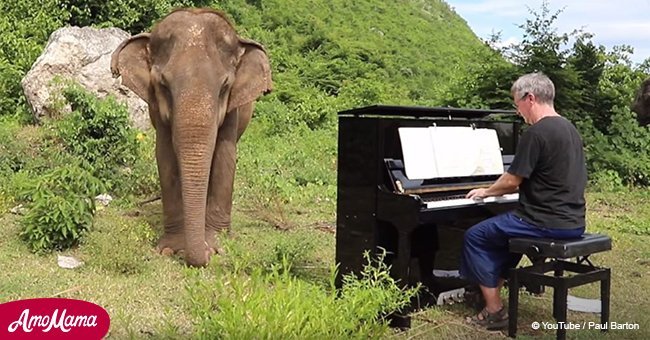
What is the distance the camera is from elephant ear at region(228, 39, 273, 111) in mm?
8211

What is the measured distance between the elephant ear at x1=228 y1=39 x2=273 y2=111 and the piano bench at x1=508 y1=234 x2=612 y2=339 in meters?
3.53

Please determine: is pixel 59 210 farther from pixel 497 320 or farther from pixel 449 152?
pixel 497 320

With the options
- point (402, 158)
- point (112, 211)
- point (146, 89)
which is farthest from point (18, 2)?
point (402, 158)

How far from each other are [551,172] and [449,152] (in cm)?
95

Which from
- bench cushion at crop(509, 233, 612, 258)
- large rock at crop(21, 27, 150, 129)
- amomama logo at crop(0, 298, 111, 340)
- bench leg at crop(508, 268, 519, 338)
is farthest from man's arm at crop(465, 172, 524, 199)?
large rock at crop(21, 27, 150, 129)

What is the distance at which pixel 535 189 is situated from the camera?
19.5 feet

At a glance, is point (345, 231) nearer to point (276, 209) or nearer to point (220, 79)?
point (220, 79)

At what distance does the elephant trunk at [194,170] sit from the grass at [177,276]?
0.76 feet

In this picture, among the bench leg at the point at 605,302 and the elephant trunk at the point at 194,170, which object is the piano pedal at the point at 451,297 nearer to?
the bench leg at the point at 605,302

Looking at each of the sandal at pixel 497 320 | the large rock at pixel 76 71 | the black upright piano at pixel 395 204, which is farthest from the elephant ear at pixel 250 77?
the large rock at pixel 76 71

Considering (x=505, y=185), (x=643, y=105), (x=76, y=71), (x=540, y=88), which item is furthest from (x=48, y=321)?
(x=643, y=105)

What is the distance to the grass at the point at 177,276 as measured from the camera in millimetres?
6035

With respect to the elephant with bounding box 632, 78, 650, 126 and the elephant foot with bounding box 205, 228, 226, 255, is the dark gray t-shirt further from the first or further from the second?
the elephant with bounding box 632, 78, 650, 126

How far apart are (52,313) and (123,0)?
1502 cm
